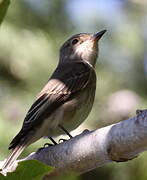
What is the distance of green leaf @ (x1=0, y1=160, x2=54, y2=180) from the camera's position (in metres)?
1.88

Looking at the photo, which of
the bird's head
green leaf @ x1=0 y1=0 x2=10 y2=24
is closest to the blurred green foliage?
the bird's head

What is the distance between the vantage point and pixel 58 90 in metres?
4.66

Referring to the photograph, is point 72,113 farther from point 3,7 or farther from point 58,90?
point 3,7

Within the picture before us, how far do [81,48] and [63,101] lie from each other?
137 centimetres

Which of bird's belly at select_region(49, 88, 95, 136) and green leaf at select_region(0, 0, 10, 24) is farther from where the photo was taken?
bird's belly at select_region(49, 88, 95, 136)

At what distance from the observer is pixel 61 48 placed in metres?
5.93

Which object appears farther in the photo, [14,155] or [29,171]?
[14,155]

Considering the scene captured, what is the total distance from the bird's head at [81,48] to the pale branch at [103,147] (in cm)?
264

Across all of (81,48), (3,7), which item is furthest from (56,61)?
(3,7)

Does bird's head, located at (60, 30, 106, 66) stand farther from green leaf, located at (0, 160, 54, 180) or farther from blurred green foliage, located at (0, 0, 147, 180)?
green leaf, located at (0, 160, 54, 180)

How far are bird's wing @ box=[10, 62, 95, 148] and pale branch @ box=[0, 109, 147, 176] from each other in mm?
1023

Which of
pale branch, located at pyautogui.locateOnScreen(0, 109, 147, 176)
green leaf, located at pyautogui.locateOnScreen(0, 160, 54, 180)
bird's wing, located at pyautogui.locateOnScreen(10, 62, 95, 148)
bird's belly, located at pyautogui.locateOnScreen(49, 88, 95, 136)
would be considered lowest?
bird's belly, located at pyautogui.locateOnScreen(49, 88, 95, 136)

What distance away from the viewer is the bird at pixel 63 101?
13.7 ft

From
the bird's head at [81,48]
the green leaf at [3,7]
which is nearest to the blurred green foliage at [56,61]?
the bird's head at [81,48]
